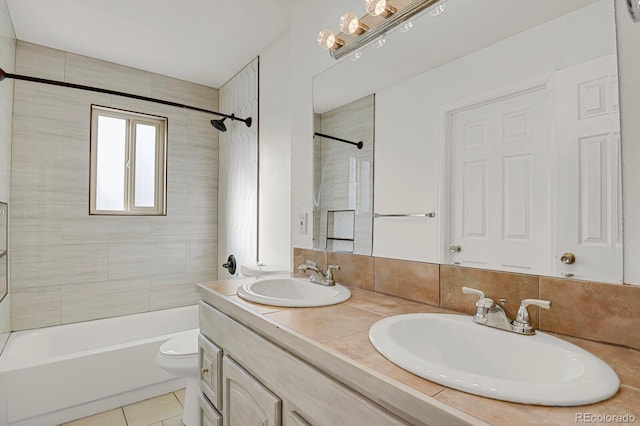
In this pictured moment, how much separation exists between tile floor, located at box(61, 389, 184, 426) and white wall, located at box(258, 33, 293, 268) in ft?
3.70

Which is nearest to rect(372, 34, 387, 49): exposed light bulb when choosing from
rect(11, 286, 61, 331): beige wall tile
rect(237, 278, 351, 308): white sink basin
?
rect(237, 278, 351, 308): white sink basin

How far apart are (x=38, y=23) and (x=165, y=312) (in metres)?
2.36

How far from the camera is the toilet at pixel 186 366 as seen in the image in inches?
75.9

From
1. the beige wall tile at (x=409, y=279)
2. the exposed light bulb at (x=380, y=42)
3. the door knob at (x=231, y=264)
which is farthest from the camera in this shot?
the door knob at (x=231, y=264)

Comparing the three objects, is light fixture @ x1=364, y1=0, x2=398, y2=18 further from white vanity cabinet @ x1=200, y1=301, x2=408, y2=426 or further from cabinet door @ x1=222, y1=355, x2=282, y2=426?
cabinet door @ x1=222, y1=355, x2=282, y2=426

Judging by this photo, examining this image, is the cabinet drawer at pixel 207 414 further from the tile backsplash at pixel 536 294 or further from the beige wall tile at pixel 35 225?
the beige wall tile at pixel 35 225

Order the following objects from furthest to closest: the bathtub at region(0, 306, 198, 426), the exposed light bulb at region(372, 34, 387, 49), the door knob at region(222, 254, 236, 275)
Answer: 1. the door knob at region(222, 254, 236, 275)
2. the bathtub at region(0, 306, 198, 426)
3. the exposed light bulb at region(372, 34, 387, 49)

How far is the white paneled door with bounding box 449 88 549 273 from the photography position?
→ 3.04 ft

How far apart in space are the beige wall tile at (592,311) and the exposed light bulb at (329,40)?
132cm

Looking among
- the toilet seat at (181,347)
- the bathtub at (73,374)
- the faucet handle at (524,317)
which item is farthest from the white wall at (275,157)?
the faucet handle at (524,317)

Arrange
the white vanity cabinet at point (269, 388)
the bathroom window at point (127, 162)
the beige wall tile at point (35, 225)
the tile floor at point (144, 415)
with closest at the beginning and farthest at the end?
the white vanity cabinet at point (269, 388) < the tile floor at point (144, 415) < the beige wall tile at point (35, 225) < the bathroom window at point (127, 162)

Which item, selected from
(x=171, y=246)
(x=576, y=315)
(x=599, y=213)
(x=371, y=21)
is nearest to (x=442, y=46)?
(x=371, y=21)

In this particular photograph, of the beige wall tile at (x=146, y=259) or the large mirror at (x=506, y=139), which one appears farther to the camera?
the beige wall tile at (x=146, y=259)

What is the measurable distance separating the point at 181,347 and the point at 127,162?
5.87 feet
